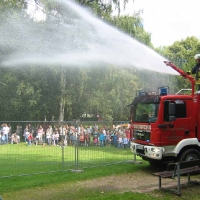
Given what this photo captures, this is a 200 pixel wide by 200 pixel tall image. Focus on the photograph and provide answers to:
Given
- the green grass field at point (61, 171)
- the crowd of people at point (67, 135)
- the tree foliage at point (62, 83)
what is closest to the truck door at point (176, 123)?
the green grass field at point (61, 171)

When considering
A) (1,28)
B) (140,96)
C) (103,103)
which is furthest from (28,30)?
(140,96)

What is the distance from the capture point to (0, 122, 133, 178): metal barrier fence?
8664 mm

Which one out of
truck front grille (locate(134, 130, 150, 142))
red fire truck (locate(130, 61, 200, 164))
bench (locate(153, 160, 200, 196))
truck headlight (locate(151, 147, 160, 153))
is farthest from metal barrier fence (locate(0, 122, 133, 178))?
bench (locate(153, 160, 200, 196))

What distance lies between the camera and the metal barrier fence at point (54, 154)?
866cm

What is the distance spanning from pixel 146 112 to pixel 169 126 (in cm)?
88

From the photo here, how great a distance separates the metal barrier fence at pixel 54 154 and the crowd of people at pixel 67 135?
0.03 m

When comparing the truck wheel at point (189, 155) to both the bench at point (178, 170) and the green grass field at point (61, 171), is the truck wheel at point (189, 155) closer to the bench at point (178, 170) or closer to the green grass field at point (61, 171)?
the bench at point (178, 170)

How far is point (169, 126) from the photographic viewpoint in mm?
8938

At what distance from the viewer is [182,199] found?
6668mm

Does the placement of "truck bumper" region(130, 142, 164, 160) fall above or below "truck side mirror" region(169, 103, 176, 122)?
below

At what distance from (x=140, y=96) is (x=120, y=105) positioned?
19.6 meters

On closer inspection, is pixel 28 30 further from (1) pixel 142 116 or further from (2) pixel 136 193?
(2) pixel 136 193

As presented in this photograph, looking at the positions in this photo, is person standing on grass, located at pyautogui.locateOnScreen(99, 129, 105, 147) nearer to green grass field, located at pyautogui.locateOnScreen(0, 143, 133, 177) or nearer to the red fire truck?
green grass field, located at pyautogui.locateOnScreen(0, 143, 133, 177)

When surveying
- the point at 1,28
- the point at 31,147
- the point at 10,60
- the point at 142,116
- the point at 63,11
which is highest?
the point at 63,11
